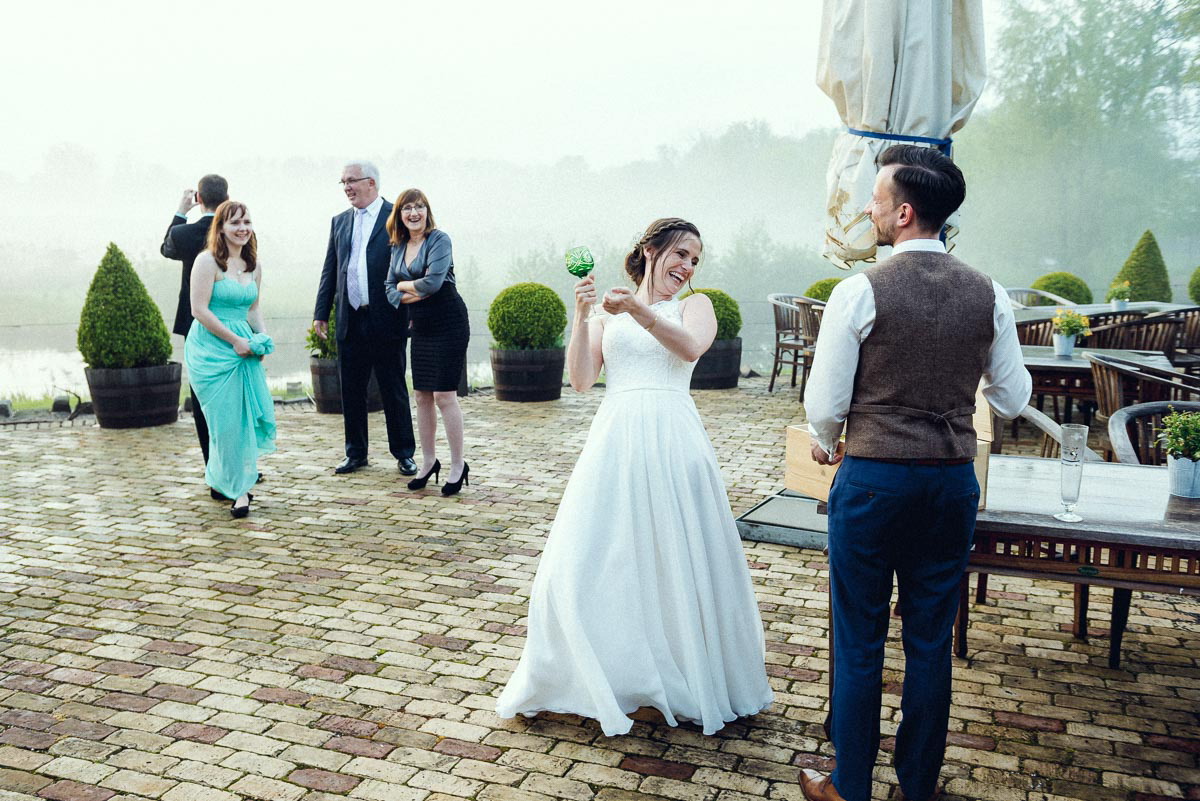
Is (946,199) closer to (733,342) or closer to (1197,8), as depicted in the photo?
(733,342)

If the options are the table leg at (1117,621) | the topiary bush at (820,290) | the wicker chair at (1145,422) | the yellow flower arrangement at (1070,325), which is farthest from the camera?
the topiary bush at (820,290)

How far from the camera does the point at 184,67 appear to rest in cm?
2494

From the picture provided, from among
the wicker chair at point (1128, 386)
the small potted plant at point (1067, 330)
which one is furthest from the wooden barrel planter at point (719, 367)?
the wicker chair at point (1128, 386)

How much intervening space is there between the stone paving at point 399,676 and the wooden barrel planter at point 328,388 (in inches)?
139

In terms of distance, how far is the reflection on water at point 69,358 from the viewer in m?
13.9

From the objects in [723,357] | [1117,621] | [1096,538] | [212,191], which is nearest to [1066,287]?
[723,357]

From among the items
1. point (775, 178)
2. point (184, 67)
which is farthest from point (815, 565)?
point (775, 178)

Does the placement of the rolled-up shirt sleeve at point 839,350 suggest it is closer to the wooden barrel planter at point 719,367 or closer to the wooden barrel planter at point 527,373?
the wooden barrel planter at point 527,373

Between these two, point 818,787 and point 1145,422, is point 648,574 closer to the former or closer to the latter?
point 818,787

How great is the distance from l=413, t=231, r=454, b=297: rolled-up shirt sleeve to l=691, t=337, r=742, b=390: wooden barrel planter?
5599 mm

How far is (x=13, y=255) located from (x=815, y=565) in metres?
23.5

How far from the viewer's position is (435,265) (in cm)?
639

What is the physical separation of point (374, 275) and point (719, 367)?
18.5ft

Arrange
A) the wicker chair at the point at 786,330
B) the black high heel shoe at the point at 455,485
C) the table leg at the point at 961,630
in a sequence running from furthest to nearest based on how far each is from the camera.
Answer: the wicker chair at the point at 786,330
the black high heel shoe at the point at 455,485
the table leg at the point at 961,630
